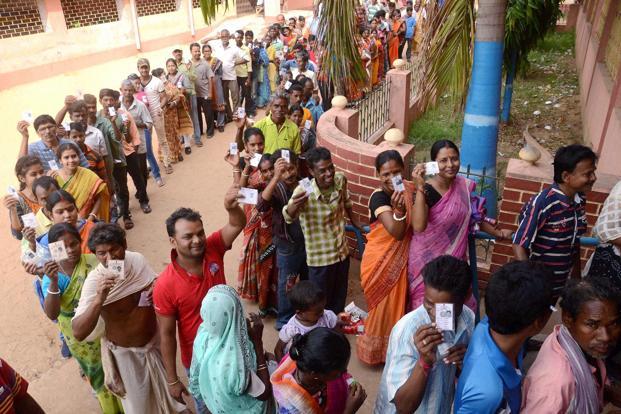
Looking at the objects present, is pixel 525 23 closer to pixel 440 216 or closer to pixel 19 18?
pixel 440 216

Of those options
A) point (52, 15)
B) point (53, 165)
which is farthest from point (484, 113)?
point (52, 15)

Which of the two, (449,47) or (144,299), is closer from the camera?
(144,299)

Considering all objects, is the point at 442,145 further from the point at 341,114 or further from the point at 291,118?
the point at 291,118

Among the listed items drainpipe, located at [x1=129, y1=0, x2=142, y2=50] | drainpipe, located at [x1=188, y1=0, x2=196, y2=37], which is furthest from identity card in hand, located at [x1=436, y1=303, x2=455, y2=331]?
drainpipe, located at [x1=188, y1=0, x2=196, y2=37]

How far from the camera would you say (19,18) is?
43.6 feet

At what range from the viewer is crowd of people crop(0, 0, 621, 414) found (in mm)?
1950

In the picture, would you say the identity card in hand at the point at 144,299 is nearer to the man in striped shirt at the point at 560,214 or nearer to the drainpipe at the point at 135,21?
the man in striped shirt at the point at 560,214

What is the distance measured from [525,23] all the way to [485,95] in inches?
174

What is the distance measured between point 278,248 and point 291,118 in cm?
230

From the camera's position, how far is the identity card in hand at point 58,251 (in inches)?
107

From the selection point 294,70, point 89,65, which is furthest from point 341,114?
point 89,65

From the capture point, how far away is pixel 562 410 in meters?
1.81

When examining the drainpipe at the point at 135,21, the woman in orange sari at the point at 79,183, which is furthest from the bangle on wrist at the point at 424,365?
the drainpipe at the point at 135,21

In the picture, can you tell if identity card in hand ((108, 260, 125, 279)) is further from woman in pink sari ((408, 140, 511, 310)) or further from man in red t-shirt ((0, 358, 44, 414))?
woman in pink sari ((408, 140, 511, 310))
